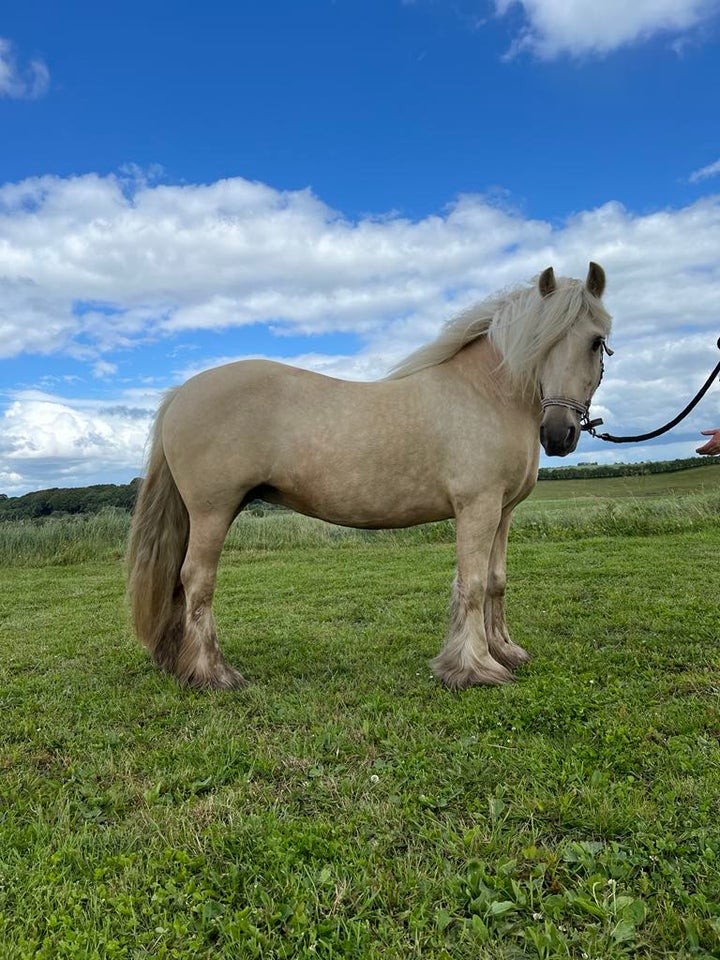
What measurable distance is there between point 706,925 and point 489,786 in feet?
3.22

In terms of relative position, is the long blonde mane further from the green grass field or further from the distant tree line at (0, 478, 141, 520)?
the distant tree line at (0, 478, 141, 520)

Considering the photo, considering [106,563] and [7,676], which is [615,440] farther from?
[106,563]

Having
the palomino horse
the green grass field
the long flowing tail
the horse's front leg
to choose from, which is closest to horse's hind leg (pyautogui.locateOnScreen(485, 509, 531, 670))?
the palomino horse

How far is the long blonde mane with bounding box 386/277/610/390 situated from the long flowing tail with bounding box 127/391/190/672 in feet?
6.55

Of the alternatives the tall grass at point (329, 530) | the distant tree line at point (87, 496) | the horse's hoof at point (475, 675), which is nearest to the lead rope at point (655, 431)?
the horse's hoof at point (475, 675)

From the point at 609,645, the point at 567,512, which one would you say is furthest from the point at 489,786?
the point at 567,512

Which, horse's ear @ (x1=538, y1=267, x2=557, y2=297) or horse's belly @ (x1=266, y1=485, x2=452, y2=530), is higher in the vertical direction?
horse's ear @ (x1=538, y1=267, x2=557, y2=297)

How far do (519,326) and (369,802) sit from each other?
3.16 metres

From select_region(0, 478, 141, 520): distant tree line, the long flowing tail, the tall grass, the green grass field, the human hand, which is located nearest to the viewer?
the green grass field

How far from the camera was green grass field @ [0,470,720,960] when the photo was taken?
193 cm

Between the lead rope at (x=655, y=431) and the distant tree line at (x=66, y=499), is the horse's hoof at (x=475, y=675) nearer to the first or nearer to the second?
the lead rope at (x=655, y=431)

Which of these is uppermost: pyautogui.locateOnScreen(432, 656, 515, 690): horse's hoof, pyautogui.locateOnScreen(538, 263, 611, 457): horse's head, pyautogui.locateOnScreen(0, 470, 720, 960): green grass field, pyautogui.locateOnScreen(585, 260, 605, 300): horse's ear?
pyautogui.locateOnScreen(585, 260, 605, 300): horse's ear

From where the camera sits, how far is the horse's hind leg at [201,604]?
429cm

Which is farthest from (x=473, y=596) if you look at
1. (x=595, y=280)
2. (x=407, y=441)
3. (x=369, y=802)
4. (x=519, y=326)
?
(x=595, y=280)
